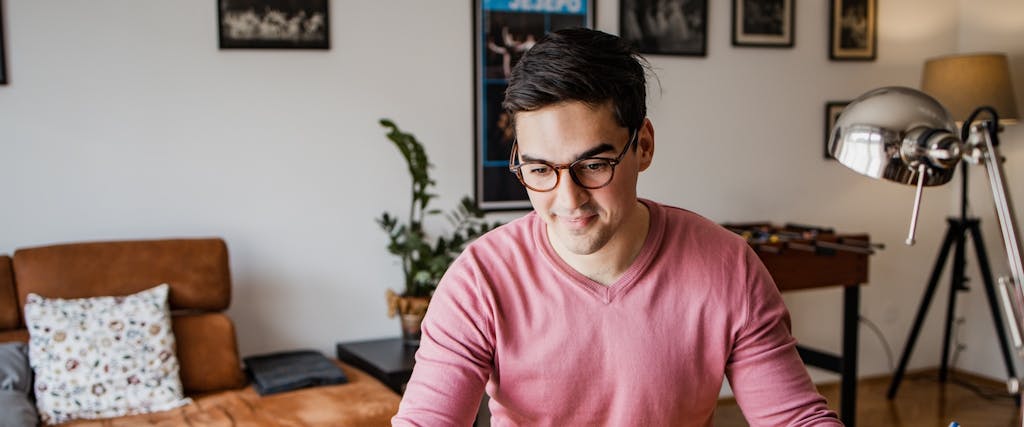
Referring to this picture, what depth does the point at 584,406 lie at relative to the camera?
1497 mm

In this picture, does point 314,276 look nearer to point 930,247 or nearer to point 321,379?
point 321,379

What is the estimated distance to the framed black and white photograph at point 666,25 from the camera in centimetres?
427

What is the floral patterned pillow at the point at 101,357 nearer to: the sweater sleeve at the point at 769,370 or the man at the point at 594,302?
the man at the point at 594,302

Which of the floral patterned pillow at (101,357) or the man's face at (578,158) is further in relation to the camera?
the floral patterned pillow at (101,357)

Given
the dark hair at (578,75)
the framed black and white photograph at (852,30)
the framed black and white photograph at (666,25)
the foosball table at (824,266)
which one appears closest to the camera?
the dark hair at (578,75)

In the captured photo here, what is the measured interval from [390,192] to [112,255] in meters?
1.08

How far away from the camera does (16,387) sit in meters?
2.94

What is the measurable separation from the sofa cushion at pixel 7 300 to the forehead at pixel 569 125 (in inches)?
94.2

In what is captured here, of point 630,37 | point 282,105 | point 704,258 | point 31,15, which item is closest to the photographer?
point 704,258

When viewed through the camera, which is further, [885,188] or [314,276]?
[885,188]

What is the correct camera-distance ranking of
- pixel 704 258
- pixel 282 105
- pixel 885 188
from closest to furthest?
pixel 704 258 → pixel 282 105 → pixel 885 188

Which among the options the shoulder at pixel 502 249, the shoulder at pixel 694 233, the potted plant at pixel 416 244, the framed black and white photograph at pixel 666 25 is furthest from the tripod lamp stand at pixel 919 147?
the framed black and white photograph at pixel 666 25

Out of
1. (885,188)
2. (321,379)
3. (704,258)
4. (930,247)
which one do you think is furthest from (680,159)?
(704,258)

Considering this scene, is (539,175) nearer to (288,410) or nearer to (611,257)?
(611,257)
